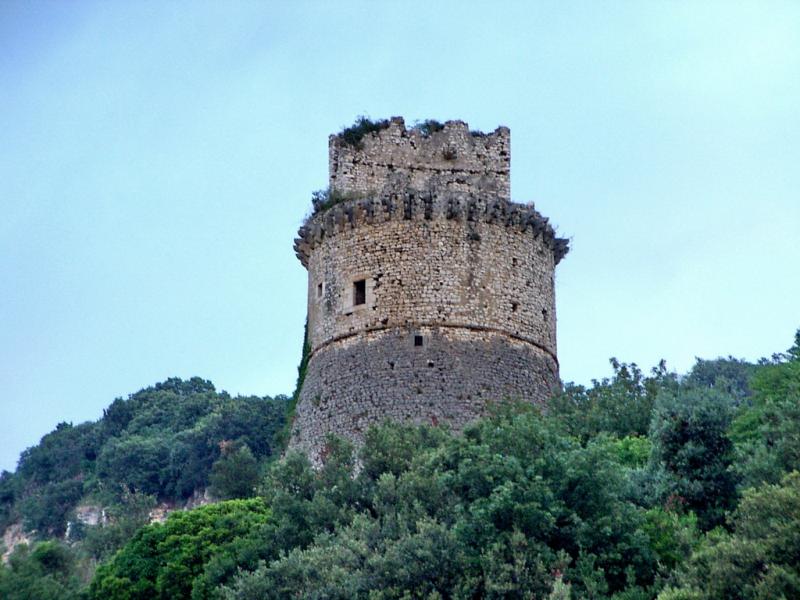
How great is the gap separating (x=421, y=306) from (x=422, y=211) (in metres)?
2.27

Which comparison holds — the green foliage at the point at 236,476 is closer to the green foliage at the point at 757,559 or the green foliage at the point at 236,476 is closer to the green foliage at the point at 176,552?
the green foliage at the point at 176,552

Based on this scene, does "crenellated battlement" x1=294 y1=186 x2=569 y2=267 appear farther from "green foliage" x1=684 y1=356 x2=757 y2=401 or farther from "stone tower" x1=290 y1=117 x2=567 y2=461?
"green foliage" x1=684 y1=356 x2=757 y2=401

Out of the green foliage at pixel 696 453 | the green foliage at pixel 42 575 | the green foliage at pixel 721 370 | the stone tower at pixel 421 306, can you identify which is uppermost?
the green foliage at pixel 721 370

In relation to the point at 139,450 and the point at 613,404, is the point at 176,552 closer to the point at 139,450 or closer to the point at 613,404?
the point at 613,404

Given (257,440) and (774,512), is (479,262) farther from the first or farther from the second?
(257,440)

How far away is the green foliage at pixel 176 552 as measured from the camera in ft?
105

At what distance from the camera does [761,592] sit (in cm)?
2027

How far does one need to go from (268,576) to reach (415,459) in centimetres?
374

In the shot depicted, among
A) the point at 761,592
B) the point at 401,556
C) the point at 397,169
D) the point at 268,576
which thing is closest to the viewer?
the point at 761,592

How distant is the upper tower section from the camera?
3622cm

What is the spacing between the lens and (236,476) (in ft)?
189

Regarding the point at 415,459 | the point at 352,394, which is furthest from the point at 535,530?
the point at 352,394

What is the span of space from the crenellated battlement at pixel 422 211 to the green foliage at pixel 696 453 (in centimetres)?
723

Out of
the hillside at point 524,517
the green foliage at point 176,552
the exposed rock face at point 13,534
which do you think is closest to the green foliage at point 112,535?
the green foliage at point 176,552
